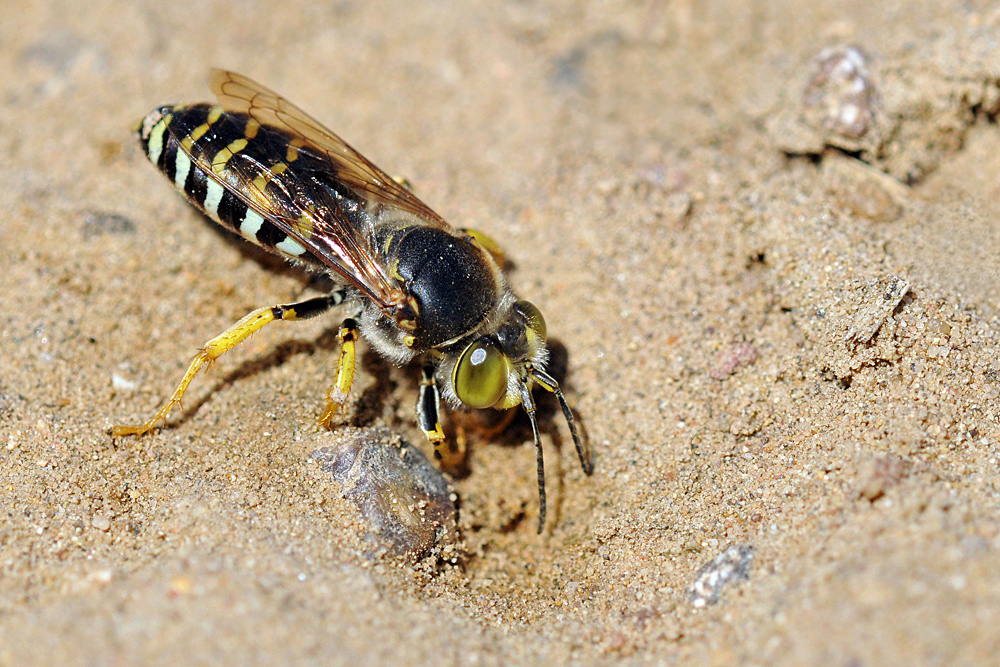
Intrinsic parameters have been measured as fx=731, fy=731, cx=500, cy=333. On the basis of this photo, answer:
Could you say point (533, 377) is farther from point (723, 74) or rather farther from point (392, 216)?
point (723, 74)

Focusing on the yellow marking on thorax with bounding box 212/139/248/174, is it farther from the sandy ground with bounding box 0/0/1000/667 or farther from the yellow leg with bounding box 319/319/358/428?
the yellow leg with bounding box 319/319/358/428

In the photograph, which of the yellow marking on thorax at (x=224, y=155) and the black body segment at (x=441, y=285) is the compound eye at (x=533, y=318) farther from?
the yellow marking on thorax at (x=224, y=155)

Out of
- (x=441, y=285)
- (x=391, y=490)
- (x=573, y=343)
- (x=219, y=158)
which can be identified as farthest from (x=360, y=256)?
(x=573, y=343)

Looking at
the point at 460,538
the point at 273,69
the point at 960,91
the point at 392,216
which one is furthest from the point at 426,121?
the point at 960,91

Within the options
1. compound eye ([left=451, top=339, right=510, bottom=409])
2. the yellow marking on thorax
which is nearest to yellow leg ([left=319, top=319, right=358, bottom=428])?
compound eye ([left=451, top=339, right=510, bottom=409])

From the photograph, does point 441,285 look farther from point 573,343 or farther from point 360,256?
point 573,343

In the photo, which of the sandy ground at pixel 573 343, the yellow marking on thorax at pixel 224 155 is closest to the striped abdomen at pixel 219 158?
the yellow marking on thorax at pixel 224 155
